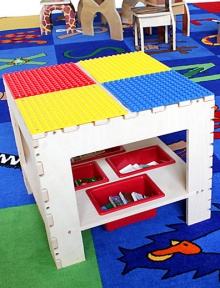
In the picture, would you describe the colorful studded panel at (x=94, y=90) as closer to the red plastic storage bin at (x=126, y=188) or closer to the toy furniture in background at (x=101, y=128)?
the toy furniture in background at (x=101, y=128)

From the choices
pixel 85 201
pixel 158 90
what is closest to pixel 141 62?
pixel 158 90

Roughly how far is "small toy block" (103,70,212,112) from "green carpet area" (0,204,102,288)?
0.45m

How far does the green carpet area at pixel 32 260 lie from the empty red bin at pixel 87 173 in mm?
178

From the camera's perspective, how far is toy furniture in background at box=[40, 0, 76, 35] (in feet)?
10.7

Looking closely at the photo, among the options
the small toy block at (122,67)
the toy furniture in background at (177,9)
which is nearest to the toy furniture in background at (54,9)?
the toy furniture in background at (177,9)

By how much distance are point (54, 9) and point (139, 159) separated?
90.1 inches

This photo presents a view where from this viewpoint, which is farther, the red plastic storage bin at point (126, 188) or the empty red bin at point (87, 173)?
the empty red bin at point (87, 173)

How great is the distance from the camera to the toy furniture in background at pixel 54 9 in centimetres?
327

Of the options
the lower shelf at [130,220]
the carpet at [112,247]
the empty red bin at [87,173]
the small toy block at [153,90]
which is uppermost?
the small toy block at [153,90]

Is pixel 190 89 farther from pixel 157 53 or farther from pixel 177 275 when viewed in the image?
pixel 157 53

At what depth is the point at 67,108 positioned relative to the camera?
3.32 feet

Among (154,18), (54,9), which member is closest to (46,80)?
(154,18)

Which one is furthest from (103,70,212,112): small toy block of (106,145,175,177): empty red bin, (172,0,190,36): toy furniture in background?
(172,0,190,36): toy furniture in background

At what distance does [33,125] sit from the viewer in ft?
3.06
